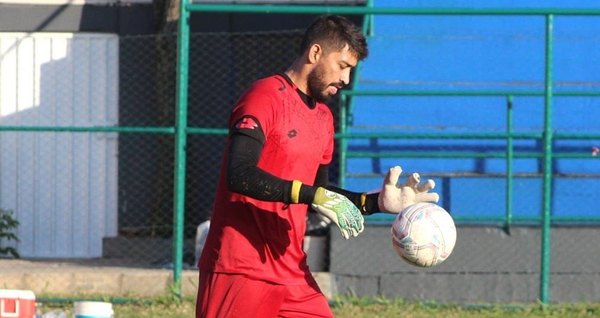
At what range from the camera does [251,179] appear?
5.00m

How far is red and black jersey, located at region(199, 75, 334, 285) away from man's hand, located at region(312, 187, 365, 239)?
14.8 inches

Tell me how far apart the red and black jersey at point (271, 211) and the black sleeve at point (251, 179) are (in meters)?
0.25

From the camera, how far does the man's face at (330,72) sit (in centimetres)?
546

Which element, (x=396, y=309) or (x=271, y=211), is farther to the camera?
(x=396, y=309)

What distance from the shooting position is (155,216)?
14062mm

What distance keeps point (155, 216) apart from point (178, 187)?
3.39 m

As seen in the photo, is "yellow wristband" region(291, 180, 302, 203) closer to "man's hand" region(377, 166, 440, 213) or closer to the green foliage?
"man's hand" region(377, 166, 440, 213)

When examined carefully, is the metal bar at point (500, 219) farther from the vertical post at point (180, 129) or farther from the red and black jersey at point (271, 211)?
the red and black jersey at point (271, 211)

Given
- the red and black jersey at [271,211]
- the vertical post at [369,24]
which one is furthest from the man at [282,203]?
the vertical post at [369,24]

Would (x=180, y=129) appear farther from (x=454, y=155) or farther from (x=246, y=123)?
(x=246, y=123)

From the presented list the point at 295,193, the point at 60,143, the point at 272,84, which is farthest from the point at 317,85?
the point at 60,143

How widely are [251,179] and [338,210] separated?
1.19 feet

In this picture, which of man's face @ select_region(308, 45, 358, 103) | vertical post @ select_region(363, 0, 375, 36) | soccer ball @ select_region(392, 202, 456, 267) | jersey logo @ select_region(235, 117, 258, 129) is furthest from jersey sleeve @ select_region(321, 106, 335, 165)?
vertical post @ select_region(363, 0, 375, 36)

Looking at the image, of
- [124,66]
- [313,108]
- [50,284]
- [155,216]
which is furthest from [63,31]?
[313,108]
